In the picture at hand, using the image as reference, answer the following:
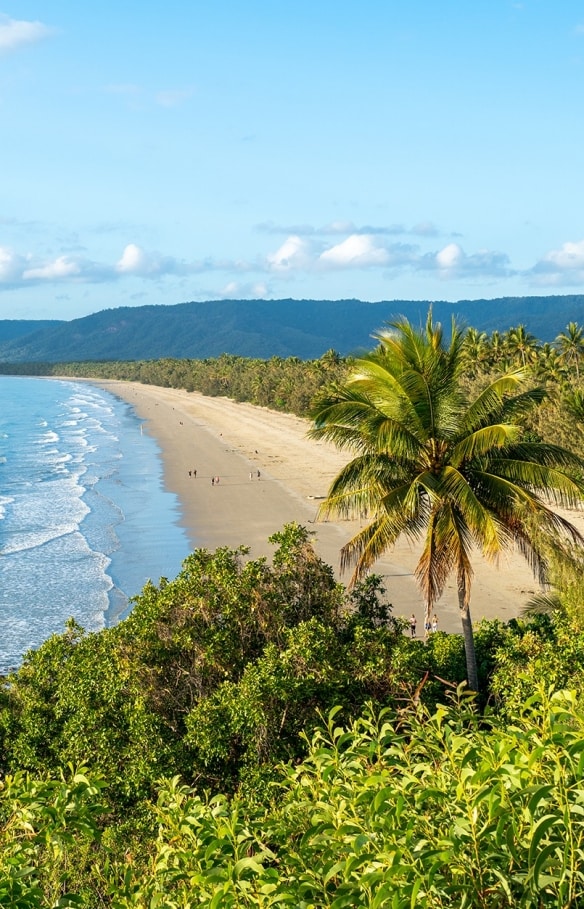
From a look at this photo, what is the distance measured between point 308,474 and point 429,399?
49.4 metres

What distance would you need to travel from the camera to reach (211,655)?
46.1 feet

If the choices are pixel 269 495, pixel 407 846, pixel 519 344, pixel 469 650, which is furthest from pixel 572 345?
pixel 407 846

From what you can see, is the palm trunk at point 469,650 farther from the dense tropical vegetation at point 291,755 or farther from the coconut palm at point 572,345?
the coconut palm at point 572,345

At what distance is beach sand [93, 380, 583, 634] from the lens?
33.6m

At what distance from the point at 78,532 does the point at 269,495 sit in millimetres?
12811

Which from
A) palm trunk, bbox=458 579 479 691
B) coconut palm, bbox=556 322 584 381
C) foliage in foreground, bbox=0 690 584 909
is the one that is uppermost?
coconut palm, bbox=556 322 584 381

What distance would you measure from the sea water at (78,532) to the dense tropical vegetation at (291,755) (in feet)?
48.3

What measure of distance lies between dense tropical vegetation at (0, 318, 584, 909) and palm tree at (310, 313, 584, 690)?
55cm

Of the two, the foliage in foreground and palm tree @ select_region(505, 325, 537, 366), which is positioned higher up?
palm tree @ select_region(505, 325, 537, 366)

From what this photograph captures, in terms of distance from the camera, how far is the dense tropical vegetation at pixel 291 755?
4.78 metres

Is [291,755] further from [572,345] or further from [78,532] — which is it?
[572,345]

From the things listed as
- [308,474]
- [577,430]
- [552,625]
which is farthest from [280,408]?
[552,625]

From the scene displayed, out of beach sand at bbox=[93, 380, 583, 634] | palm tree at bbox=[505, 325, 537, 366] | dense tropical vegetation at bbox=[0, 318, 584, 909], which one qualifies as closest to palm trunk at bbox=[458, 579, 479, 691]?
dense tropical vegetation at bbox=[0, 318, 584, 909]

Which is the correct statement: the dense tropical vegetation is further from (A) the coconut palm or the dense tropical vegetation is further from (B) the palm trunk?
(A) the coconut palm
